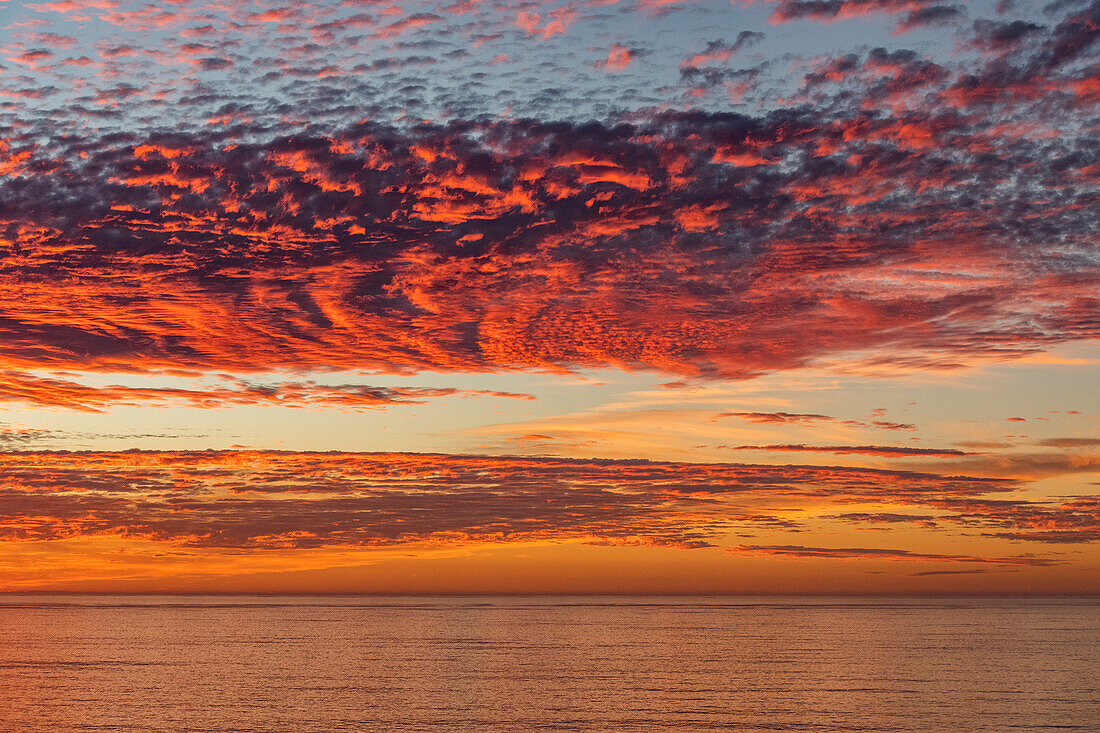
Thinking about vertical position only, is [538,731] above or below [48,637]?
above

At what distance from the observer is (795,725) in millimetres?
71375

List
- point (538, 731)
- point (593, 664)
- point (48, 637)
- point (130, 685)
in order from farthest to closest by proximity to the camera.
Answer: point (48, 637) < point (593, 664) < point (130, 685) < point (538, 731)

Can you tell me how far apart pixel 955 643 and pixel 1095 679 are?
69.3 m

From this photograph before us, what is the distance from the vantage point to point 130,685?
9775cm

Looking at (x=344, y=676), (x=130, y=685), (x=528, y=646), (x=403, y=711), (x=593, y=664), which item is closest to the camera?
(x=403, y=711)

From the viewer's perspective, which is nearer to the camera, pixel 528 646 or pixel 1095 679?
pixel 1095 679

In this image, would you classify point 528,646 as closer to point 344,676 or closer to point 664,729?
point 344,676

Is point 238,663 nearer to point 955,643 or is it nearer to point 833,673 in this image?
point 833,673

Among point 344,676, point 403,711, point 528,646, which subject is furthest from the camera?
point 528,646

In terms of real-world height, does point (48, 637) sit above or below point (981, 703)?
below

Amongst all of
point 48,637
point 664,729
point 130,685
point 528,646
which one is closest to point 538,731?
point 664,729

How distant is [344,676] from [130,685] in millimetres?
21307

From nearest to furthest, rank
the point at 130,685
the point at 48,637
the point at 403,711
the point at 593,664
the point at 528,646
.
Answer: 1. the point at 403,711
2. the point at 130,685
3. the point at 593,664
4. the point at 528,646
5. the point at 48,637

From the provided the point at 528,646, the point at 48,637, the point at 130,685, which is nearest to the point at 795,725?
the point at 130,685
